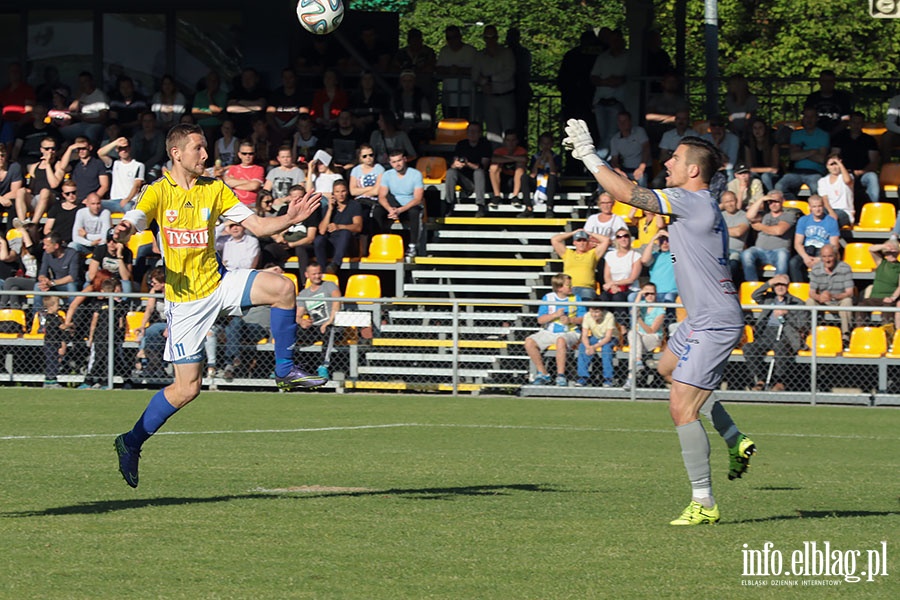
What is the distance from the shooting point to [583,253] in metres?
19.0

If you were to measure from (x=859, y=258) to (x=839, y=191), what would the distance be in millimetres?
1195

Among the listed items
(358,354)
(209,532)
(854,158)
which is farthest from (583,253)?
(209,532)

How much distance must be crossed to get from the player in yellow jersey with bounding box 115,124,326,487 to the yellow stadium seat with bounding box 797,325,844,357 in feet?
32.5

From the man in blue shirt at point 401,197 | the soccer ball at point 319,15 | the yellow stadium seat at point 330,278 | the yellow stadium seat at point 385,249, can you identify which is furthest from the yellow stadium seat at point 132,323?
the soccer ball at point 319,15

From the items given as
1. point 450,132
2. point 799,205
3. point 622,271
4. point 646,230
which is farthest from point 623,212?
point 450,132

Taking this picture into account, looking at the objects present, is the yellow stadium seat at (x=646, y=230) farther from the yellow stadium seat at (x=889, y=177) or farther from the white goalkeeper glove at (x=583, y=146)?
the white goalkeeper glove at (x=583, y=146)

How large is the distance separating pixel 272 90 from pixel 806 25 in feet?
97.5

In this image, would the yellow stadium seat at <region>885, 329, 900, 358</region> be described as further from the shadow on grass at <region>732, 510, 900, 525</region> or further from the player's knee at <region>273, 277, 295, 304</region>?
the player's knee at <region>273, 277, 295, 304</region>

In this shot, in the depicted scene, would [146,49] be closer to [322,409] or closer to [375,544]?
[322,409]

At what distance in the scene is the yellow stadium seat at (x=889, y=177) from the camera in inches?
822

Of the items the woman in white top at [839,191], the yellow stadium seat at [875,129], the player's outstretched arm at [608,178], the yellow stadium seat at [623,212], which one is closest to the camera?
the player's outstretched arm at [608,178]

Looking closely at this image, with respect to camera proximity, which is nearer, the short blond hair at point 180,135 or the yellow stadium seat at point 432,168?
the short blond hair at point 180,135

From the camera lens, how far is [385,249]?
2031cm

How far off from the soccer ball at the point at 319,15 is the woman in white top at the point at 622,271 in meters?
5.28
